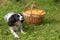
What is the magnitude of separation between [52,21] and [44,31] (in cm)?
103

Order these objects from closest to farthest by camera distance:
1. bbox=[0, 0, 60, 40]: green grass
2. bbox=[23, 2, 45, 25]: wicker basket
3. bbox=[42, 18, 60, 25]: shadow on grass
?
bbox=[0, 0, 60, 40]: green grass
bbox=[23, 2, 45, 25]: wicker basket
bbox=[42, 18, 60, 25]: shadow on grass

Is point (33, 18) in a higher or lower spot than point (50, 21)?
higher

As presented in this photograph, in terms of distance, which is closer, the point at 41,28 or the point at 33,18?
the point at 41,28

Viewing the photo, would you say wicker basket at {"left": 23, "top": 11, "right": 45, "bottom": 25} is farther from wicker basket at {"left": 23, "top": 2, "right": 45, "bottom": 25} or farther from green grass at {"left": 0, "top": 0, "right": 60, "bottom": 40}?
green grass at {"left": 0, "top": 0, "right": 60, "bottom": 40}

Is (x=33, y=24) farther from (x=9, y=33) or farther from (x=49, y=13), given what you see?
(x=49, y=13)

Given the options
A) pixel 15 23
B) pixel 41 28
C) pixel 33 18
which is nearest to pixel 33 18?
pixel 33 18

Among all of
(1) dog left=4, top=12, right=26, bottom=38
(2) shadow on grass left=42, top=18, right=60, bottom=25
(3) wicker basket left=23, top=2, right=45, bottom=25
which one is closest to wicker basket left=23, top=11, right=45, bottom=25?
(3) wicker basket left=23, top=2, right=45, bottom=25

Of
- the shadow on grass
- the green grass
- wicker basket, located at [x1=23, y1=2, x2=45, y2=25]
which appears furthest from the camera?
the shadow on grass

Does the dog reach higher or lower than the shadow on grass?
higher

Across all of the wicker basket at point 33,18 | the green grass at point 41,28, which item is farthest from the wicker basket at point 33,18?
the green grass at point 41,28

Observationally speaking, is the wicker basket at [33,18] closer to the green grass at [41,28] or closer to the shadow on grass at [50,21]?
the green grass at [41,28]

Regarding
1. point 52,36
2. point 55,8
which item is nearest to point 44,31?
point 52,36

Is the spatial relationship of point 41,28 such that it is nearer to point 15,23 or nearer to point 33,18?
point 33,18

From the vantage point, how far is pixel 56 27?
242 inches
